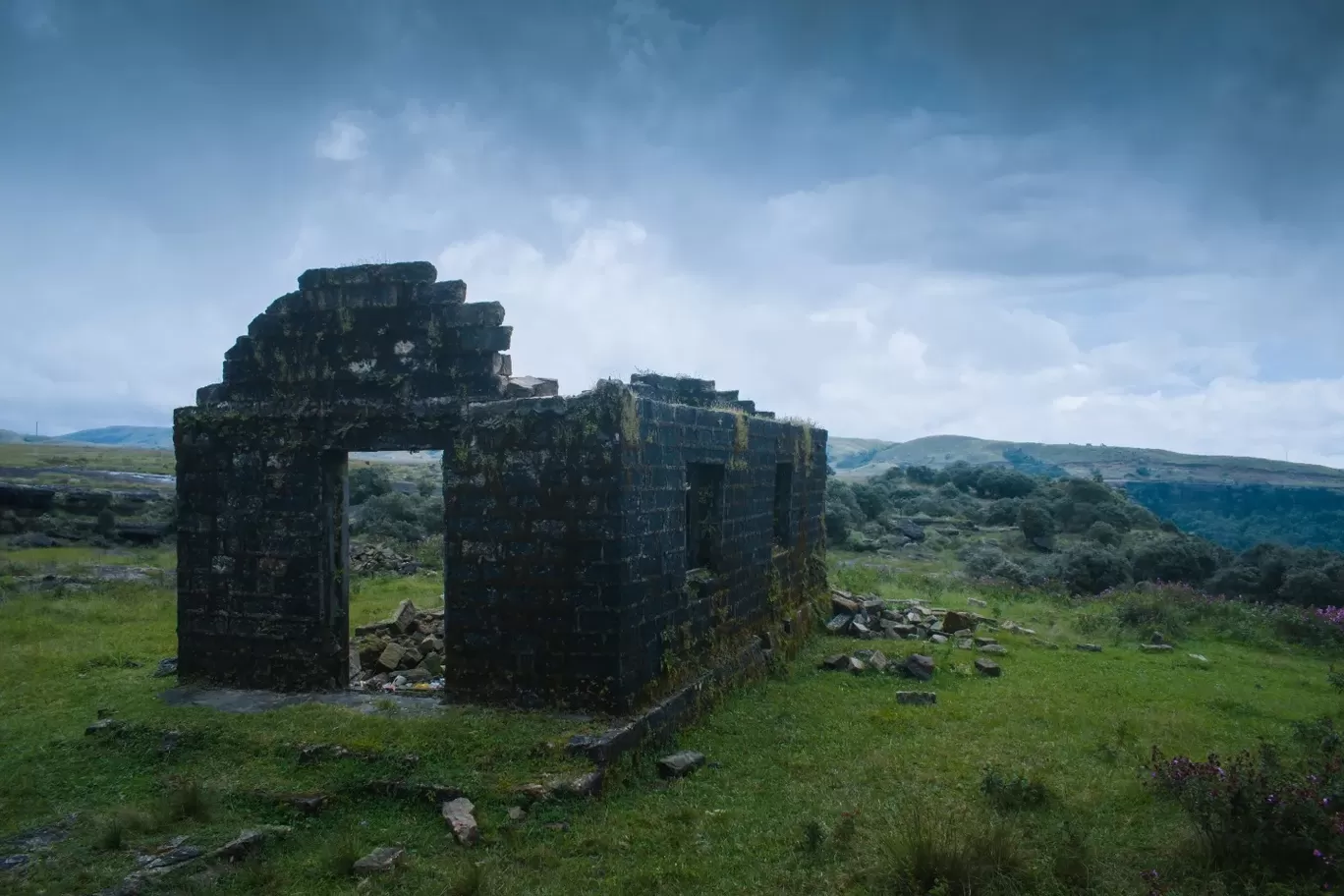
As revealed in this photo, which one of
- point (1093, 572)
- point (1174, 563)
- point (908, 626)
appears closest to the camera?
point (908, 626)

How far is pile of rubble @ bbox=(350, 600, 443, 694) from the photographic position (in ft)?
31.2

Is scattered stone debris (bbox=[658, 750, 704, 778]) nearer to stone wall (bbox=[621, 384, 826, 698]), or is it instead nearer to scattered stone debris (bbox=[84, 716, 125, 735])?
stone wall (bbox=[621, 384, 826, 698])

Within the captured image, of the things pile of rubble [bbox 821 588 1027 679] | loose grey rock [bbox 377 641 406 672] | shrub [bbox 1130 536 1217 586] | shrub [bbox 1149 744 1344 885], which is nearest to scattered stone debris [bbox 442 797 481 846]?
loose grey rock [bbox 377 641 406 672]

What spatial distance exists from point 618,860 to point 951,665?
7519 mm

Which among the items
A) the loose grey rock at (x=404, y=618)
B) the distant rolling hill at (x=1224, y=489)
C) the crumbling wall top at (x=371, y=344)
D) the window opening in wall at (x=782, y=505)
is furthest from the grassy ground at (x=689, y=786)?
the distant rolling hill at (x=1224, y=489)

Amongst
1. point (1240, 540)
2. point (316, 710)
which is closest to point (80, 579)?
point (316, 710)

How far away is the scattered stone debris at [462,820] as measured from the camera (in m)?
5.86

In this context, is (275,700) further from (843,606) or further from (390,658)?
(843,606)

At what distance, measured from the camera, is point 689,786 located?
6.98 m

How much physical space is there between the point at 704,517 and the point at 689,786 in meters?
3.50

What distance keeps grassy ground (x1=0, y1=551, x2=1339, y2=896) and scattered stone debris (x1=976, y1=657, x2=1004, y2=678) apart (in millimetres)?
389

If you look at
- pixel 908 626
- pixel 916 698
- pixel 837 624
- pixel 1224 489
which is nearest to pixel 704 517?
pixel 916 698

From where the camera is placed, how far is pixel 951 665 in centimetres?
1188

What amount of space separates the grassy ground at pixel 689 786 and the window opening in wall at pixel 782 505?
2444 millimetres
